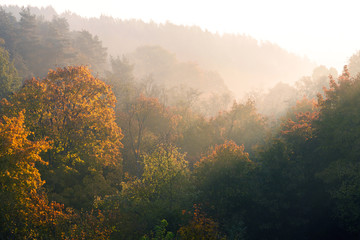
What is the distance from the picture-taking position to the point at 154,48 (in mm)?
110625

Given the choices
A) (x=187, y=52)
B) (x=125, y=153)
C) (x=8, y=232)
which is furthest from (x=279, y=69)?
(x=8, y=232)

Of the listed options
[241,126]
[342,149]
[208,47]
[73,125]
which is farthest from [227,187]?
[208,47]

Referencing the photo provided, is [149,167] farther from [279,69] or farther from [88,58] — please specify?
[279,69]

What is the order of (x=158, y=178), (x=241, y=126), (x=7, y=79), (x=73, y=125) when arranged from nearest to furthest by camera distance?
(x=158, y=178) < (x=73, y=125) < (x=7, y=79) < (x=241, y=126)

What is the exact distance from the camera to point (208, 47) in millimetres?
164000

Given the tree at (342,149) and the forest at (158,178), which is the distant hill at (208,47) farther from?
the tree at (342,149)

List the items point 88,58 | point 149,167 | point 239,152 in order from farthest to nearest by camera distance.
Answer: point 88,58
point 239,152
point 149,167

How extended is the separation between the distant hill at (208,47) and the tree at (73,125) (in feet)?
380

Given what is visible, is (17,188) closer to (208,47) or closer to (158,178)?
(158,178)

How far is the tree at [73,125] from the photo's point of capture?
28.3 metres

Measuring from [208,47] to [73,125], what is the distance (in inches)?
5665

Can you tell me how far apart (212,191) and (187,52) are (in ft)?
440

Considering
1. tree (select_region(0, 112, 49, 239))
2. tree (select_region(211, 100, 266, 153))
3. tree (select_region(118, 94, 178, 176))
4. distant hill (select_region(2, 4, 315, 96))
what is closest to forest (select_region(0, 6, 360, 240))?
tree (select_region(0, 112, 49, 239))

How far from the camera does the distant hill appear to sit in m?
155
